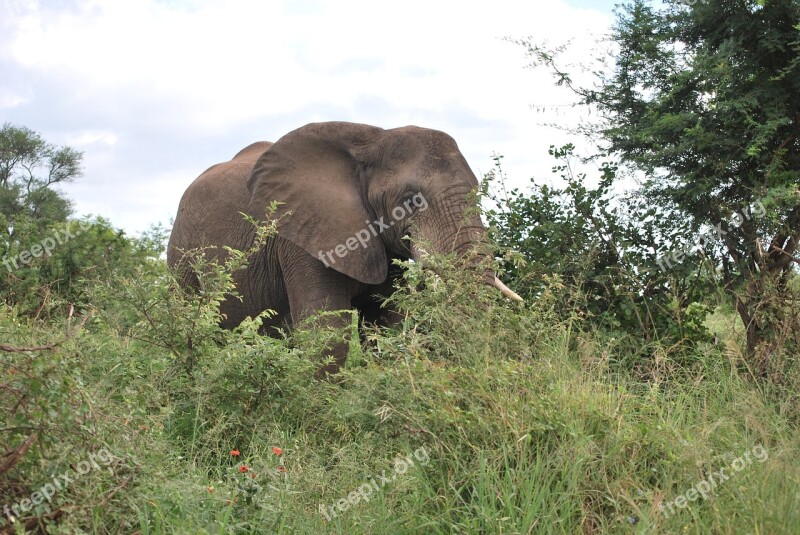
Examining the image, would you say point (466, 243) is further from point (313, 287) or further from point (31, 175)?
point (31, 175)

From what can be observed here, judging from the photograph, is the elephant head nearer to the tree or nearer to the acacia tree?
the acacia tree

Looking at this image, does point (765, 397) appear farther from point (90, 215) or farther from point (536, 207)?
point (90, 215)

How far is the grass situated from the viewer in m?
4.34

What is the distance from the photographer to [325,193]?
923 cm

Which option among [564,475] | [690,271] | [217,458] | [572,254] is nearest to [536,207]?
[572,254]

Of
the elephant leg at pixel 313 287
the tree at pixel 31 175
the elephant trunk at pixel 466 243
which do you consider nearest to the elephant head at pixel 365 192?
the elephant trunk at pixel 466 243

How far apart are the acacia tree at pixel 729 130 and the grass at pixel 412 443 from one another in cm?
253

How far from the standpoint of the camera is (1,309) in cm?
1003

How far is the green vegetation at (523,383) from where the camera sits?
14.5 feet

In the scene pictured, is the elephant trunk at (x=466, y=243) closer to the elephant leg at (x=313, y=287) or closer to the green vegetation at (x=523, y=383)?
the green vegetation at (x=523, y=383)

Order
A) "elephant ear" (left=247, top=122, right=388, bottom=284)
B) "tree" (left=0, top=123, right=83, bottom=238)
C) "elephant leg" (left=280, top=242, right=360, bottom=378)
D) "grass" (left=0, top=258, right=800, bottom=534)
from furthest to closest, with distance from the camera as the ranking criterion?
"tree" (left=0, top=123, right=83, bottom=238) < "elephant leg" (left=280, top=242, right=360, bottom=378) < "elephant ear" (left=247, top=122, right=388, bottom=284) < "grass" (left=0, top=258, right=800, bottom=534)

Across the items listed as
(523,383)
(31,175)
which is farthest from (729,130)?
(31,175)

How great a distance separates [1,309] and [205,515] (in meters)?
6.41

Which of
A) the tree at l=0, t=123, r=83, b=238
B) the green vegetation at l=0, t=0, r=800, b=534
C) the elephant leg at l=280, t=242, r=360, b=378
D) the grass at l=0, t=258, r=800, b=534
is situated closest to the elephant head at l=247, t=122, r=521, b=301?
the elephant leg at l=280, t=242, r=360, b=378
